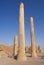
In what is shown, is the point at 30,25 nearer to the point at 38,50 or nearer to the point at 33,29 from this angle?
the point at 33,29

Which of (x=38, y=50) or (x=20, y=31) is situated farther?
(x=38, y=50)

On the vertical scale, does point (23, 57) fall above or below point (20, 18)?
below

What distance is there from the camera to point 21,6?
66.8 feet

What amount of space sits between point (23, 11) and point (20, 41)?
13.3ft

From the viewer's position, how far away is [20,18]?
19.8 m

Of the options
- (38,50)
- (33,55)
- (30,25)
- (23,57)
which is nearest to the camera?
(23,57)

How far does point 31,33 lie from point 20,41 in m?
6.99

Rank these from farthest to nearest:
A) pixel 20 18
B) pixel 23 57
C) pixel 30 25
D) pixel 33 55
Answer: pixel 30 25
pixel 33 55
pixel 20 18
pixel 23 57

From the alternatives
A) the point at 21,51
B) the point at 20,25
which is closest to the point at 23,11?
the point at 20,25

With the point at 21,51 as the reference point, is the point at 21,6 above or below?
above

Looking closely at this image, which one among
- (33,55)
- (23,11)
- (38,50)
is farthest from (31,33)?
(38,50)

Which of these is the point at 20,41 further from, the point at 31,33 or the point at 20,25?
the point at 31,33

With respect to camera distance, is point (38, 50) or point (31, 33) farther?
point (38, 50)

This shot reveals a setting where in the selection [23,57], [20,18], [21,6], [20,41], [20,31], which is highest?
[21,6]
